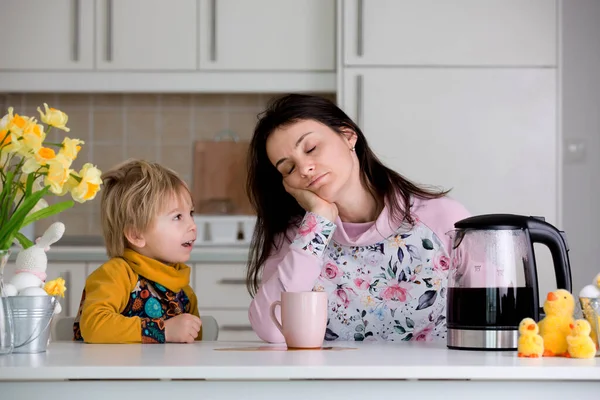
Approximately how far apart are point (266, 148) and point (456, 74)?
1.68 m

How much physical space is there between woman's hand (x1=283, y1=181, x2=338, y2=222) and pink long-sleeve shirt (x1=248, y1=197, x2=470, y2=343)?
0.22 feet

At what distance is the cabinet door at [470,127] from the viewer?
3273 millimetres

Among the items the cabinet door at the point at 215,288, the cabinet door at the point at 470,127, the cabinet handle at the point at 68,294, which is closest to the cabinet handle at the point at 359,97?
the cabinet door at the point at 470,127

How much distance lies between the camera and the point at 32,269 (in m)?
1.20

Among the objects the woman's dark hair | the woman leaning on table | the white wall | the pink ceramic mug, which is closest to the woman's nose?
the woman leaning on table

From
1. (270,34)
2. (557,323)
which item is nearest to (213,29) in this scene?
(270,34)

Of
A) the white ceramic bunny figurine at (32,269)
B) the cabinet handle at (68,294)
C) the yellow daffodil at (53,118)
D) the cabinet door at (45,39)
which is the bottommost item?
the cabinet handle at (68,294)

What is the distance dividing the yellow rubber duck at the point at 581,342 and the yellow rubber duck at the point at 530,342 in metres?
0.04

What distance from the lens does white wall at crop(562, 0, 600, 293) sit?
3734 millimetres

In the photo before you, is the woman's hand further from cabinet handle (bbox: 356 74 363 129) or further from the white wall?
the white wall

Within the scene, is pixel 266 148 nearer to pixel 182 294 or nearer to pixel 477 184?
pixel 182 294

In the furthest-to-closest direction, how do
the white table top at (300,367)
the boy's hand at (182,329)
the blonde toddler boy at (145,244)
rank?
the blonde toddler boy at (145,244), the boy's hand at (182,329), the white table top at (300,367)

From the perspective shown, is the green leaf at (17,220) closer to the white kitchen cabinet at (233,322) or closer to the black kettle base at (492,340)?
the black kettle base at (492,340)

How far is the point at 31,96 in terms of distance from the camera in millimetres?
3734
